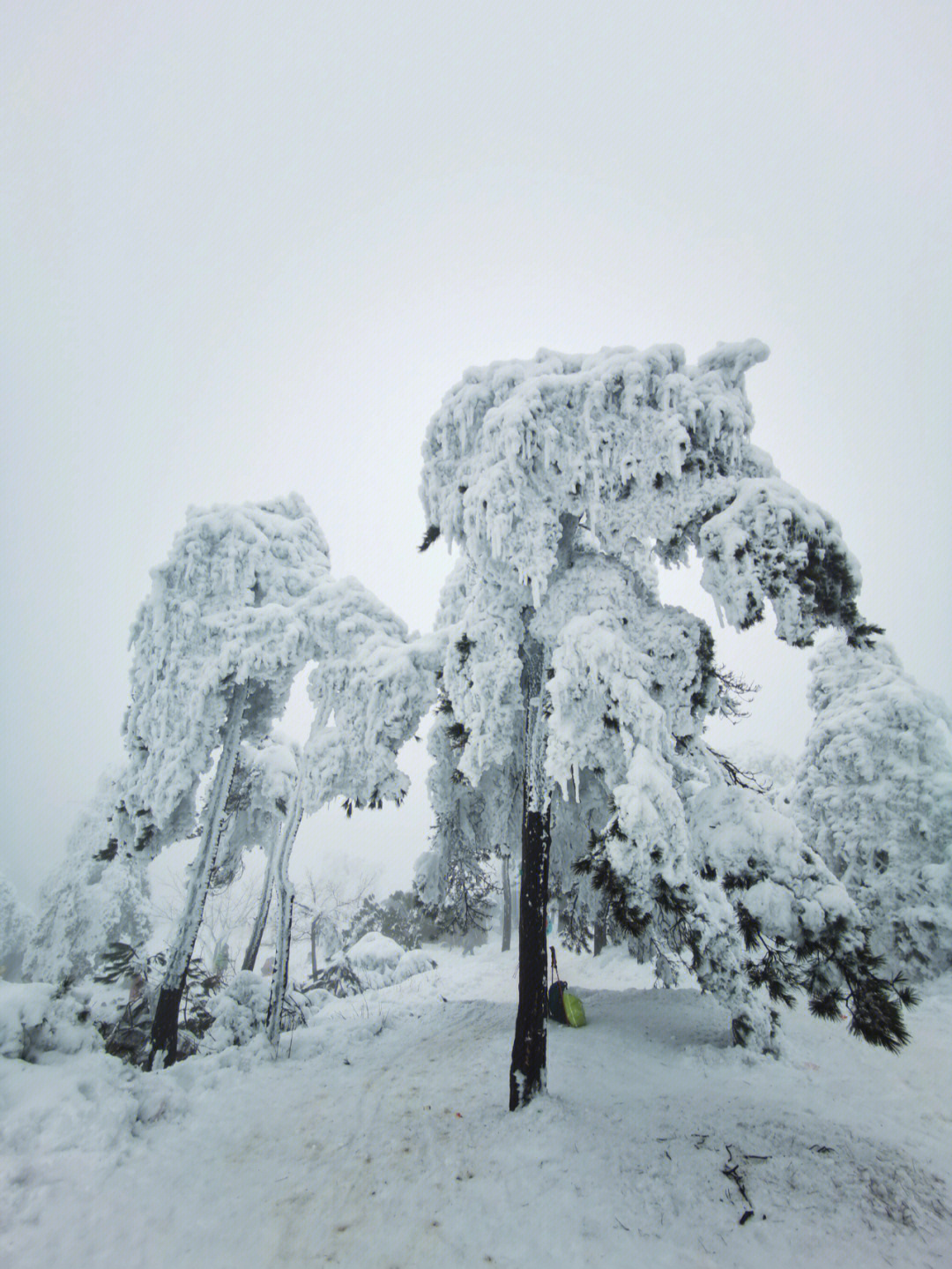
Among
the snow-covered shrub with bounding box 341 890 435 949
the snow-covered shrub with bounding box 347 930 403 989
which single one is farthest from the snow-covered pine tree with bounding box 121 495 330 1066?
the snow-covered shrub with bounding box 341 890 435 949

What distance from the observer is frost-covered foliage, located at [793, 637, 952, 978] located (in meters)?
11.2

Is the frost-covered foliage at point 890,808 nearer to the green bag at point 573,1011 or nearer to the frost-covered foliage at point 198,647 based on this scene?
the green bag at point 573,1011

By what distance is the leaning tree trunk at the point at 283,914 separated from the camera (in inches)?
324

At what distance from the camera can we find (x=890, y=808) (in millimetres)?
11961

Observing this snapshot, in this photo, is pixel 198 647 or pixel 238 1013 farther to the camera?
pixel 198 647

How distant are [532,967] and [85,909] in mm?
26516

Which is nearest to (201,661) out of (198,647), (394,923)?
(198,647)

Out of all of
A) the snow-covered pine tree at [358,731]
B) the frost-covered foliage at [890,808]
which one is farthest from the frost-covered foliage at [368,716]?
the frost-covered foliage at [890,808]

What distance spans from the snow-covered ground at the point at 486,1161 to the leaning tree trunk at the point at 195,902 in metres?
3.79

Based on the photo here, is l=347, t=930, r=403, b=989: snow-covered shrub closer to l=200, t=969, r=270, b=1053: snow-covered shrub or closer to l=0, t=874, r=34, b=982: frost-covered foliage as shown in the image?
l=200, t=969, r=270, b=1053: snow-covered shrub

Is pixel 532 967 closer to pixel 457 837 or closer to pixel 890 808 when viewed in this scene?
pixel 457 837

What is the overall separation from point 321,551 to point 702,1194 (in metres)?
12.9

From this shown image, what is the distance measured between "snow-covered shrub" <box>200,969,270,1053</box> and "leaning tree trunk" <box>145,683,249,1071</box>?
71cm

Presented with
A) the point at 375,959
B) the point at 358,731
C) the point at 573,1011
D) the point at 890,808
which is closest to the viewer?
the point at 573,1011
